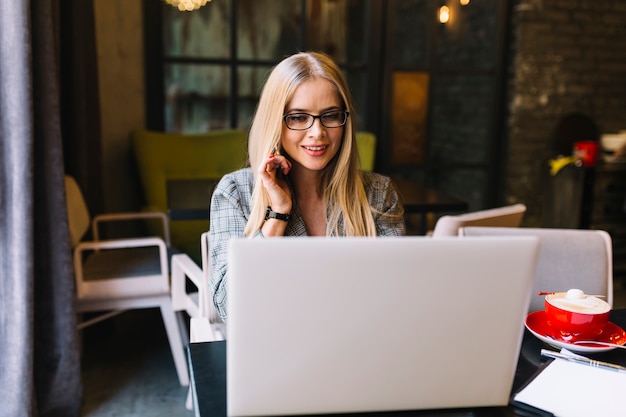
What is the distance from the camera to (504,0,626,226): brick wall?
414cm

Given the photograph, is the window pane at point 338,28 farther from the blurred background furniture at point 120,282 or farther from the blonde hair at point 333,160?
the blonde hair at point 333,160

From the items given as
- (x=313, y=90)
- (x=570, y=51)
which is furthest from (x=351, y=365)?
(x=570, y=51)

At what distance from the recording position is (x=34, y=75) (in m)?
2.04

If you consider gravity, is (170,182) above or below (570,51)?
below

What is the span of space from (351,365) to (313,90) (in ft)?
2.82

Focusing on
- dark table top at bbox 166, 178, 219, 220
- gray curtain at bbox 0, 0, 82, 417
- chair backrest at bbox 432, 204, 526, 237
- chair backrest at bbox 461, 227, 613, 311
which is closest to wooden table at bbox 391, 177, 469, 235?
chair backrest at bbox 432, 204, 526, 237

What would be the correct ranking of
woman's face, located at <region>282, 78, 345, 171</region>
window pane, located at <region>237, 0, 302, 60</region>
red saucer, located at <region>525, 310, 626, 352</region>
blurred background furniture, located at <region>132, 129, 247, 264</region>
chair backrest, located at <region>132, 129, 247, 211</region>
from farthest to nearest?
window pane, located at <region>237, 0, 302, 60</region>, chair backrest, located at <region>132, 129, 247, 211</region>, blurred background furniture, located at <region>132, 129, 247, 264</region>, woman's face, located at <region>282, 78, 345, 171</region>, red saucer, located at <region>525, 310, 626, 352</region>

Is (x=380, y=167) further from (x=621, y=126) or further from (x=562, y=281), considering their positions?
(x=562, y=281)

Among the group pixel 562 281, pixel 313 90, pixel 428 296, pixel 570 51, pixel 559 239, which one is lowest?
pixel 562 281

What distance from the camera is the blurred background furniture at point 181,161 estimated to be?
339 cm

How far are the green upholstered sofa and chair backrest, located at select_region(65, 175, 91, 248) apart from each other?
2.62 feet

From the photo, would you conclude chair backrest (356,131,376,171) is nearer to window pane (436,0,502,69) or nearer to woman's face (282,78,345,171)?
window pane (436,0,502,69)

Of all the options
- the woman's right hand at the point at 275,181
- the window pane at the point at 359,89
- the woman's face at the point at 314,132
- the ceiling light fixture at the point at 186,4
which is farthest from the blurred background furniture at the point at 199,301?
the window pane at the point at 359,89

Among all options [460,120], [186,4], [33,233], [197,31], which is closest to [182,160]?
[197,31]
